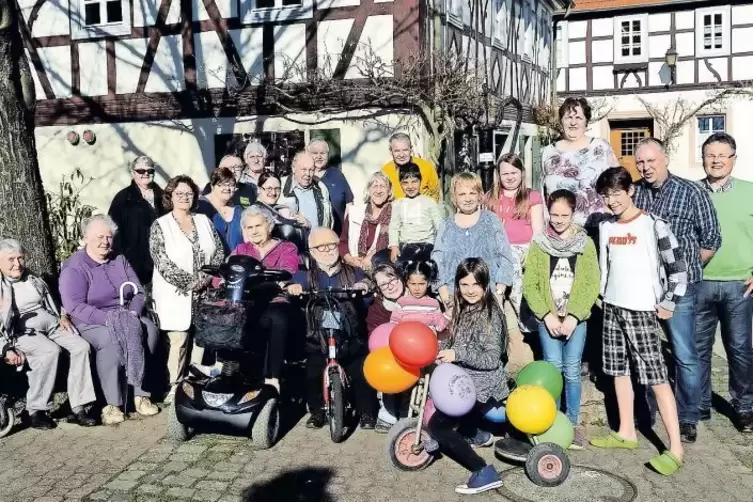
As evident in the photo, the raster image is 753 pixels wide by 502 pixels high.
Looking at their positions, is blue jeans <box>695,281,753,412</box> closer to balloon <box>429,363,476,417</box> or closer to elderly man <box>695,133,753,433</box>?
elderly man <box>695,133,753,433</box>

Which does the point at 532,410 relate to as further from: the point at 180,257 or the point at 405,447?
the point at 180,257

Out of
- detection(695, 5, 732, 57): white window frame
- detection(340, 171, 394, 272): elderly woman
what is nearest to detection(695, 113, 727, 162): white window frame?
detection(695, 5, 732, 57): white window frame

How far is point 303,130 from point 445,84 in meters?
2.33

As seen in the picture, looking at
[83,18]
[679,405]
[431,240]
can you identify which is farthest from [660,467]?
[83,18]

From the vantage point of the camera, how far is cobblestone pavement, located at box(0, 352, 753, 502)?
14.9 feet

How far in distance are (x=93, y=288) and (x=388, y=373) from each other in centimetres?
265

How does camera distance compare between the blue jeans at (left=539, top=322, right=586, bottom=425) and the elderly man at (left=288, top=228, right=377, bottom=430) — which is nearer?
the blue jeans at (left=539, top=322, right=586, bottom=425)

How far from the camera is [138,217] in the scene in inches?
278

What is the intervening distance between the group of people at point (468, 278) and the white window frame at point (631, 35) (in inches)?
770

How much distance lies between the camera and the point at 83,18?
13.3 metres

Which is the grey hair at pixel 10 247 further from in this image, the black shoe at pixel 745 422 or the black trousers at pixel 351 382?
the black shoe at pixel 745 422

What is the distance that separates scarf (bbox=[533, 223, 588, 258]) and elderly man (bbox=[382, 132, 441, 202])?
1528 millimetres

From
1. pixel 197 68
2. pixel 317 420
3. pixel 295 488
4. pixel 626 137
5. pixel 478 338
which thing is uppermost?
pixel 197 68

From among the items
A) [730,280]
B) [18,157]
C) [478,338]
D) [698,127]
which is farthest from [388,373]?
[698,127]
